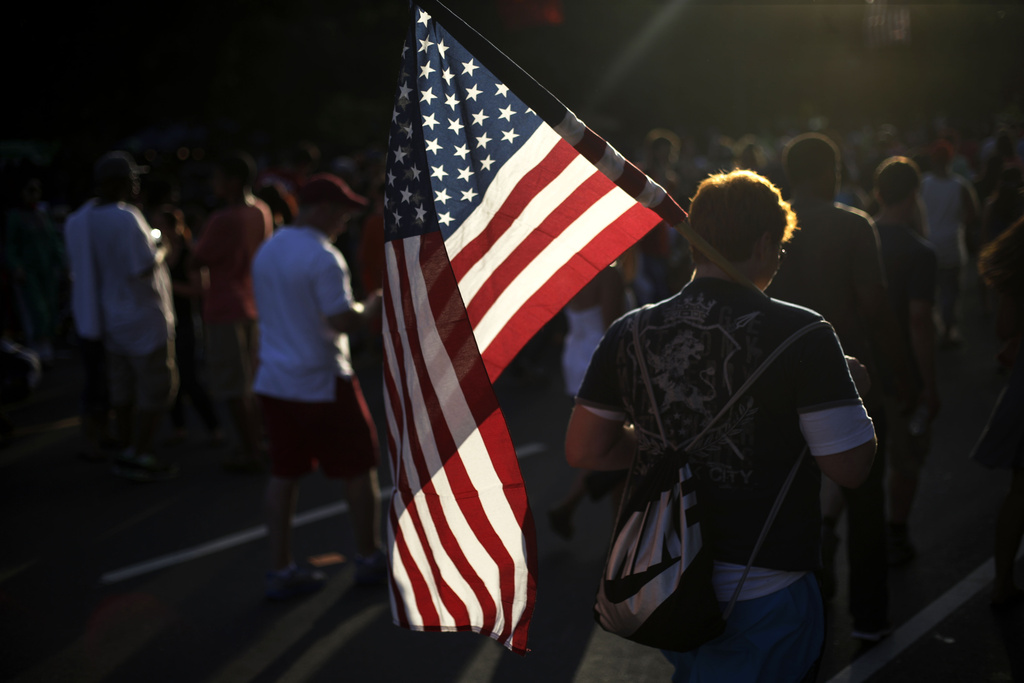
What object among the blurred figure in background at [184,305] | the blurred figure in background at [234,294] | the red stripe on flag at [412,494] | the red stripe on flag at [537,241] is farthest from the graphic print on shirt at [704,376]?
the blurred figure in background at [184,305]

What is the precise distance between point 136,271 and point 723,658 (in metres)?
5.43

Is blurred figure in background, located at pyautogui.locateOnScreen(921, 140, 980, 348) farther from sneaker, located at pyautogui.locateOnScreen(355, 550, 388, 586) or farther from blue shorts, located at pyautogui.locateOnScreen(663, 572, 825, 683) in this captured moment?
blue shorts, located at pyautogui.locateOnScreen(663, 572, 825, 683)

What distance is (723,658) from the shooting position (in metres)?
2.52

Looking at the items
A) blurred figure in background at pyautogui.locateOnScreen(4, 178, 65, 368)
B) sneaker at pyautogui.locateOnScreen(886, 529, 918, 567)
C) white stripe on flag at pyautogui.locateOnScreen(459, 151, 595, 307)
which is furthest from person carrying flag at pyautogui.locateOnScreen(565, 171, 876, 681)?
blurred figure in background at pyautogui.locateOnScreen(4, 178, 65, 368)

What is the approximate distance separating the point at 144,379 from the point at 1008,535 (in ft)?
18.1

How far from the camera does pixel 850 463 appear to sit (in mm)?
2383

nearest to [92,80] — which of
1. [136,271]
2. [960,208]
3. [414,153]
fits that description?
[136,271]

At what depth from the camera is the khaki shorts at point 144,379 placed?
6938 mm

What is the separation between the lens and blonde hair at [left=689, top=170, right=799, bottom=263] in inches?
98.7

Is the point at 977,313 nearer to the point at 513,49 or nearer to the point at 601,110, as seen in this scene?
the point at 513,49

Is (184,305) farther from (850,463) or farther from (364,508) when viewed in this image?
(850,463)

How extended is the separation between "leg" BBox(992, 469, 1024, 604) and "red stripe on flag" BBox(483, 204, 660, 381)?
2574 millimetres

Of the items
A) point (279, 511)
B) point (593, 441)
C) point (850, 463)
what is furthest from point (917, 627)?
point (279, 511)

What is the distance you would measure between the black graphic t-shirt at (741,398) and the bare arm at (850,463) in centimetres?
11
